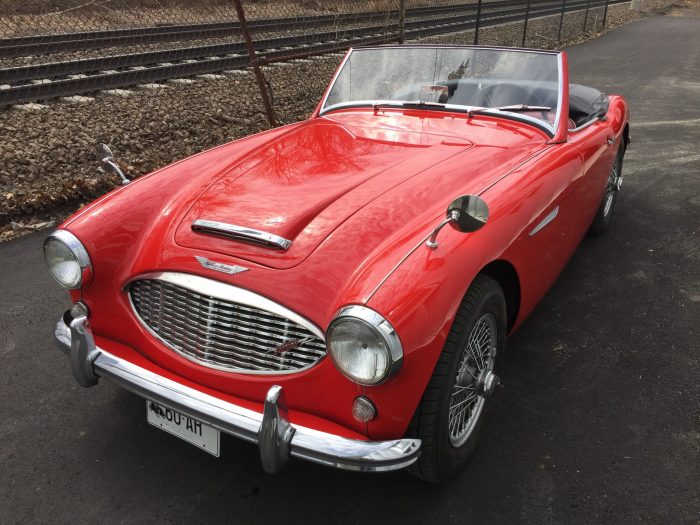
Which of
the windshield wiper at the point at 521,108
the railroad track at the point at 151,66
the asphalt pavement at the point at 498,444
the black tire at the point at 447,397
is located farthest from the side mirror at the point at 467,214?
the railroad track at the point at 151,66

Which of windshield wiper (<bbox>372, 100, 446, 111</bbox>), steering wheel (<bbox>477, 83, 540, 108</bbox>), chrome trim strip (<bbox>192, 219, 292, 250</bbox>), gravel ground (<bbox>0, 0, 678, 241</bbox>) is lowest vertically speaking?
gravel ground (<bbox>0, 0, 678, 241</bbox>)

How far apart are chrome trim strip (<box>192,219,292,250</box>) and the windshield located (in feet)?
5.51

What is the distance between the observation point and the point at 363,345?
1733 millimetres

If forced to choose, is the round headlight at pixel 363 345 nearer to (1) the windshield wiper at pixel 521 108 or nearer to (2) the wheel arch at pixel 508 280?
(2) the wheel arch at pixel 508 280

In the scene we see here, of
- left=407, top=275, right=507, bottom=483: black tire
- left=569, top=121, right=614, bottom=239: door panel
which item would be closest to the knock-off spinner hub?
left=407, top=275, right=507, bottom=483: black tire

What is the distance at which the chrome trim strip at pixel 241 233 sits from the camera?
2049mm

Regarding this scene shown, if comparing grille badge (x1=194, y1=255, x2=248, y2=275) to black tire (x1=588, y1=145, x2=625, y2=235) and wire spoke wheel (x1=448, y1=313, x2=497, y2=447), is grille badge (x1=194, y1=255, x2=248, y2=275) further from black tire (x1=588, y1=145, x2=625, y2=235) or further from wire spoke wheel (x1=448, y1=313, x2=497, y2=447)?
black tire (x1=588, y1=145, x2=625, y2=235)

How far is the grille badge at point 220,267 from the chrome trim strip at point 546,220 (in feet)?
3.99

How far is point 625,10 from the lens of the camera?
2489 centimetres

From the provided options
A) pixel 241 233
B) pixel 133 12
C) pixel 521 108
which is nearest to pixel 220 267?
pixel 241 233

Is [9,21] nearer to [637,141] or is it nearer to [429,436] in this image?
[637,141]

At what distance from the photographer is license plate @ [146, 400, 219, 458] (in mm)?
2023

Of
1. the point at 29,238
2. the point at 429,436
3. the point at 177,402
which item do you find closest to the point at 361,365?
the point at 429,436

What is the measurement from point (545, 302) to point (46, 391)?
273 centimetres
